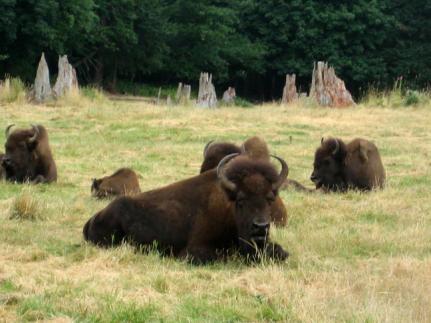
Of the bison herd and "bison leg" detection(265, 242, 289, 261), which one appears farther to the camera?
"bison leg" detection(265, 242, 289, 261)

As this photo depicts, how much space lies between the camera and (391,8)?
6097cm

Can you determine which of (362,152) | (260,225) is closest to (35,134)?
(362,152)

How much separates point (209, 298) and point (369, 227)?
416cm

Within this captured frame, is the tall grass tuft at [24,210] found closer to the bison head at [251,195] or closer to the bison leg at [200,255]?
the bison leg at [200,255]

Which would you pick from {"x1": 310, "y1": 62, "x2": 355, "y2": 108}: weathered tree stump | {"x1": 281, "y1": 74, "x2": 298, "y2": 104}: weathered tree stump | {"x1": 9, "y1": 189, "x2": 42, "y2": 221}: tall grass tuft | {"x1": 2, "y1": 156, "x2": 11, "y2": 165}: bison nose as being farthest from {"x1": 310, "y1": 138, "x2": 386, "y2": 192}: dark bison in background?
{"x1": 281, "y1": 74, "x2": 298, "y2": 104}: weathered tree stump

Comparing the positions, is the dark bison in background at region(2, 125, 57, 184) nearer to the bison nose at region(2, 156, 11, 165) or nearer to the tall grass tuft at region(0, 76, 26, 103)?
the bison nose at region(2, 156, 11, 165)

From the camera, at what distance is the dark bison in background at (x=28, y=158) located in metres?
14.6

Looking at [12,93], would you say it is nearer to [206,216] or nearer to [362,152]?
[362,152]

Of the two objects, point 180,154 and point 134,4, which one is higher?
point 134,4

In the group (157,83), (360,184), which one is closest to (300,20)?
(157,83)

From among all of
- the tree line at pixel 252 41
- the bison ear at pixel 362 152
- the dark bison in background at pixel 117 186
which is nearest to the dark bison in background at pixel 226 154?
the dark bison in background at pixel 117 186

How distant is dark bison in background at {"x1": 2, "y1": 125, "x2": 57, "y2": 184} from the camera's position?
47.9 ft

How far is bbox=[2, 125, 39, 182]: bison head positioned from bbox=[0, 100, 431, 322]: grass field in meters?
0.66

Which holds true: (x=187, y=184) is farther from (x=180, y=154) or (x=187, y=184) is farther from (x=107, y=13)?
(x=107, y=13)
